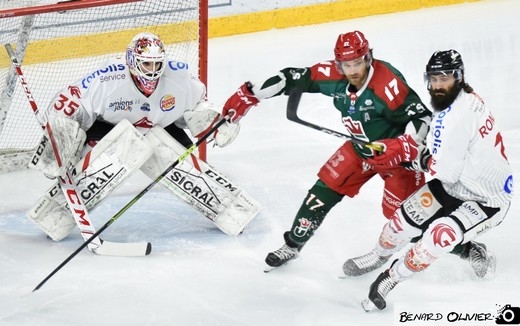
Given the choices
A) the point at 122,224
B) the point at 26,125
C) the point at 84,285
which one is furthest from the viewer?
the point at 26,125

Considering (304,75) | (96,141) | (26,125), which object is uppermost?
(304,75)

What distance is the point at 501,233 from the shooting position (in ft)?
13.7

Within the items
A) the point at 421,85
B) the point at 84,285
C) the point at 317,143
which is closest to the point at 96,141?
the point at 84,285

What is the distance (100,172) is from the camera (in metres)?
4.16

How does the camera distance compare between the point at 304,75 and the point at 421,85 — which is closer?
the point at 304,75

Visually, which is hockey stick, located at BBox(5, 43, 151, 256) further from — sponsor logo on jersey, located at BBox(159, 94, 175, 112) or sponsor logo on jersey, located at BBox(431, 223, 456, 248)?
sponsor logo on jersey, located at BBox(431, 223, 456, 248)

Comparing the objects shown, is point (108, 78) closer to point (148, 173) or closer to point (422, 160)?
point (148, 173)

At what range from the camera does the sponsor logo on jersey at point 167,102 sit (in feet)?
14.0

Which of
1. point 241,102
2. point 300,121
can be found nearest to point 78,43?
point 241,102

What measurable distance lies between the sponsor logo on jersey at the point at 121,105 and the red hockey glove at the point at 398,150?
3.67 feet

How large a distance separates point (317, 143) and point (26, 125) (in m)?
1.39

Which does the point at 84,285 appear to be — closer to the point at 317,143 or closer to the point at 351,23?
the point at 317,143

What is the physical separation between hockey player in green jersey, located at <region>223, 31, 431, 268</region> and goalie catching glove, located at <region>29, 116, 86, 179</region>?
60 cm

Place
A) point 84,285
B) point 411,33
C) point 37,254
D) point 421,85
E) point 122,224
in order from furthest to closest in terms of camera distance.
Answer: point 411,33, point 421,85, point 122,224, point 37,254, point 84,285
